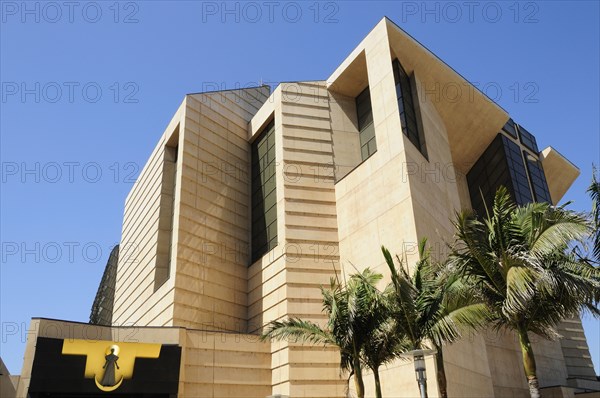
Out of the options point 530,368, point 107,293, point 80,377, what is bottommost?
point 530,368

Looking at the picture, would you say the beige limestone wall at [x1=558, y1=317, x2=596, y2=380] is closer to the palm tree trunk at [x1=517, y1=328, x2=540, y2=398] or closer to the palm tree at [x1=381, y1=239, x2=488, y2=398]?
the palm tree at [x1=381, y1=239, x2=488, y2=398]

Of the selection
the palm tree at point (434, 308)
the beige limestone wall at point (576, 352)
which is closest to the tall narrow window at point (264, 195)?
the palm tree at point (434, 308)

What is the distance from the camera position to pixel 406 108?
37.5 m

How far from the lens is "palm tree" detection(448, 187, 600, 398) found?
1301cm

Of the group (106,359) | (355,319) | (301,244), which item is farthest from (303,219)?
(355,319)

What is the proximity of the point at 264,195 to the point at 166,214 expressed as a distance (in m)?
9.11

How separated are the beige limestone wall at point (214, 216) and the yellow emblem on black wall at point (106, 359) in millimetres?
7722

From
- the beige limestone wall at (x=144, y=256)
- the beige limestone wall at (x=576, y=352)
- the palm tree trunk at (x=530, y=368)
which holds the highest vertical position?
the beige limestone wall at (x=144, y=256)

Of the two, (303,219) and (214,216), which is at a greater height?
(214,216)

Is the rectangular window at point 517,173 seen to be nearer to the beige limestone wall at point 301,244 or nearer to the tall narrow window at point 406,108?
the tall narrow window at point 406,108

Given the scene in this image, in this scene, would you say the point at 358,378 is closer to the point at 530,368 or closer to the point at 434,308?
the point at 434,308

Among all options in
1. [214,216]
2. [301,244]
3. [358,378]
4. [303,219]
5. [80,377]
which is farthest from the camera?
[214,216]

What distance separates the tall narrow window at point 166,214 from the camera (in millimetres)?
42844

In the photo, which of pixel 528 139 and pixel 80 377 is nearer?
pixel 80 377
